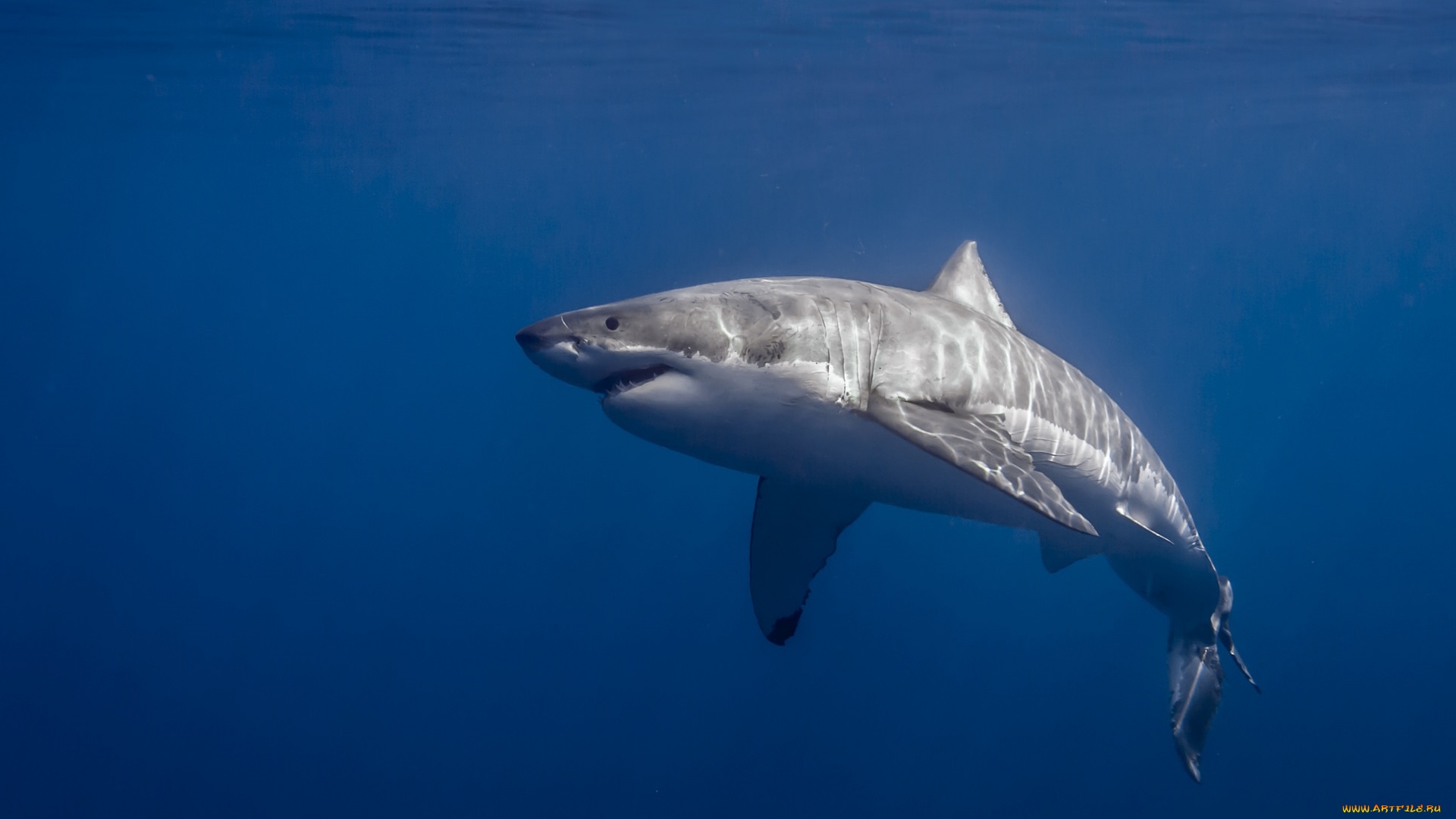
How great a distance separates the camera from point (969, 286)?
213 inches

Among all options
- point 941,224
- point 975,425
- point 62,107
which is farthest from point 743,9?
point 941,224

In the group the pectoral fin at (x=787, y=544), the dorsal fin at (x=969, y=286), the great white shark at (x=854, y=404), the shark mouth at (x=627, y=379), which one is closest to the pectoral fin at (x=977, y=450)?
the great white shark at (x=854, y=404)

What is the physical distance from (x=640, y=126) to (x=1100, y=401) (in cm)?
2491

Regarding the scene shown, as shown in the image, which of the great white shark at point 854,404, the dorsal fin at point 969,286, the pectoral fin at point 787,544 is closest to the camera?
the great white shark at point 854,404

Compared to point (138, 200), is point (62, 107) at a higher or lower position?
lower

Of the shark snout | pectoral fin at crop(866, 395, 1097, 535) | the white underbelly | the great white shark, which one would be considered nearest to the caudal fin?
the great white shark

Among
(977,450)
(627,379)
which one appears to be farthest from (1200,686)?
(627,379)

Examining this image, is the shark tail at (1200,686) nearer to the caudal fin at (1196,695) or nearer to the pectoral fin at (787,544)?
the caudal fin at (1196,695)

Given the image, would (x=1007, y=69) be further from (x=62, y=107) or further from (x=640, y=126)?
(x=62, y=107)

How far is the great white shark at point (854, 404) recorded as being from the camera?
3307 millimetres

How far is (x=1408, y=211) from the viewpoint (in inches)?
1923

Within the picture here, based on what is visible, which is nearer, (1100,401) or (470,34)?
(1100,401)

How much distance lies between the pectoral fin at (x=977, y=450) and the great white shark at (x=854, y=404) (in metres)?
0.01

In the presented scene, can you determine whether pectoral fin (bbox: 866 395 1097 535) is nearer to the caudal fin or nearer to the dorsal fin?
the dorsal fin
